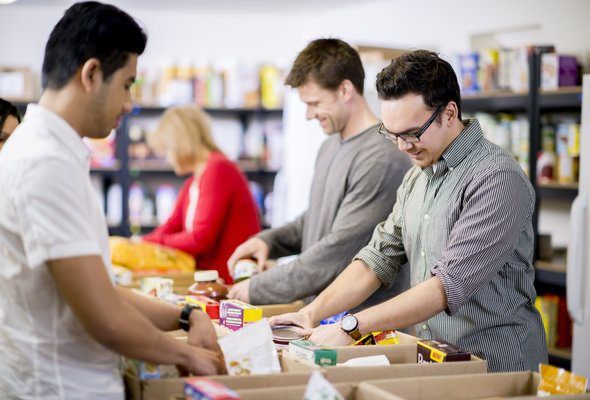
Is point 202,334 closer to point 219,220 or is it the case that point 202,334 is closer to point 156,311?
point 156,311

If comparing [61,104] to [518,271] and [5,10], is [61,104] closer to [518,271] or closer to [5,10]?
[518,271]

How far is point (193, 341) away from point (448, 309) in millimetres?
799

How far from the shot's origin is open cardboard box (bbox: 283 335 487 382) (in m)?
1.95

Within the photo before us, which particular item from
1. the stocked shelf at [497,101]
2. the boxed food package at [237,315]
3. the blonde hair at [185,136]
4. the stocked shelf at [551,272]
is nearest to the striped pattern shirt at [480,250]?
the boxed food package at [237,315]

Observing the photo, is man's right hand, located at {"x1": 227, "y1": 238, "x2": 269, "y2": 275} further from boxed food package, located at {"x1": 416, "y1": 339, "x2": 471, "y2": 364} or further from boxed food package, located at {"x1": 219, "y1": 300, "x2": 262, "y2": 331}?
boxed food package, located at {"x1": 416, "y1": 339, "x2": 471, "y2": 364}

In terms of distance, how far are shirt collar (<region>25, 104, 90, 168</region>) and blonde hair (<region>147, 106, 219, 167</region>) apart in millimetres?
3153

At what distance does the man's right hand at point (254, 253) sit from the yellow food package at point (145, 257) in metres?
0.65

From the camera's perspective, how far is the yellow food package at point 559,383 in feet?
6.22

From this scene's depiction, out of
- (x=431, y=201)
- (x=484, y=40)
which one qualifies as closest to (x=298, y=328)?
(x=431, y=201)

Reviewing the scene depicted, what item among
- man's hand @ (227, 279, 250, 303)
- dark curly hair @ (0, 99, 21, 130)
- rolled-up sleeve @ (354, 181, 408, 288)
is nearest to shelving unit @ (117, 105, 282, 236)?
dark curly hair @ (0, 99, 21, 130)

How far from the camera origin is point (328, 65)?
319 cm

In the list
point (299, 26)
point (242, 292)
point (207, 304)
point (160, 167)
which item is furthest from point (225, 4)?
point (207, 304)

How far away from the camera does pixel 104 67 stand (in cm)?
168

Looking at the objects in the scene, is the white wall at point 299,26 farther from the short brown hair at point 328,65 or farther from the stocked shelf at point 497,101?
the short brown hair at point 328,65
